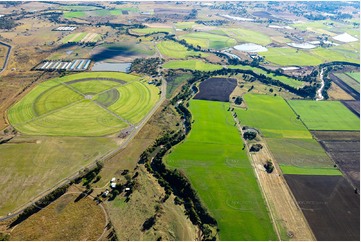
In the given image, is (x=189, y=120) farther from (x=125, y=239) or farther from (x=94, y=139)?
(x=125, y=239)

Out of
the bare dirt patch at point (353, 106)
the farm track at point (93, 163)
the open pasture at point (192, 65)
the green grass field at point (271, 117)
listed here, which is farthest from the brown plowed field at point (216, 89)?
the bare dirt patch at point (353, 106)

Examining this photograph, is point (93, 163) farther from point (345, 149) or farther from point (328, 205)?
point (345, 149)

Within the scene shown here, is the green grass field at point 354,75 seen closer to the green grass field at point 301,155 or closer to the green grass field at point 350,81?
the green grass field at point 350,81

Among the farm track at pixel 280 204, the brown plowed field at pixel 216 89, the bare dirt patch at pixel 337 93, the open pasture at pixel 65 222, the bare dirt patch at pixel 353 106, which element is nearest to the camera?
the open pasture at pixel 65 222

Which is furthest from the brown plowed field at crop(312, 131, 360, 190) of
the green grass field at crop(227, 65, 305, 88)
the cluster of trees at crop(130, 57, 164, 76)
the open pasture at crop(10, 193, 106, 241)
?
the cluster of trees at crop(130, 57, 164, 76)

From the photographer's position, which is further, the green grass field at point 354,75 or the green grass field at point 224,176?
the green grass field at point 354,75

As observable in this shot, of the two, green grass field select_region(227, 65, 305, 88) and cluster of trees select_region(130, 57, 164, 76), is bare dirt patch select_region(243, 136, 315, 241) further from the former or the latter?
cluster of trees select_region(130, 57, 164, 76)
